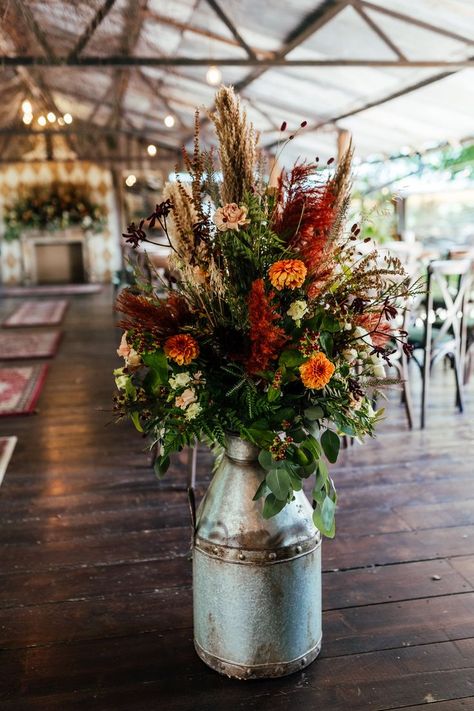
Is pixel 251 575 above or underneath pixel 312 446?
underneath

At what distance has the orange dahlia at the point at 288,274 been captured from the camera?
5.10 feet

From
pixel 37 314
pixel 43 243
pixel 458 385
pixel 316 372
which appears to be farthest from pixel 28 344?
pixel 43 243

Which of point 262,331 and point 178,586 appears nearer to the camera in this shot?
point 262,331

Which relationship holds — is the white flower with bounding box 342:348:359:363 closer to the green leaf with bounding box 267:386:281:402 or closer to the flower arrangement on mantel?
the flower arrangement on mantel

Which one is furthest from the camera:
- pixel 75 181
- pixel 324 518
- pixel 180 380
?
pixel 75 181

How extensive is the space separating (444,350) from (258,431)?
290 centimetres

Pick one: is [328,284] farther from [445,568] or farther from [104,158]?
[104,158]

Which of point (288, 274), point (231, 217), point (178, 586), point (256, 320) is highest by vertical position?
point (231, 217)

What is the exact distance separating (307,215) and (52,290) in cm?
1201

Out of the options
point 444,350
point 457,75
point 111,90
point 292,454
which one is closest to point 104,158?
point 111,90

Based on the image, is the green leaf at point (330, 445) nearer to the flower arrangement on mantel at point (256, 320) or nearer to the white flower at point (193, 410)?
the flower arrangement on mantel at point (256, 320)

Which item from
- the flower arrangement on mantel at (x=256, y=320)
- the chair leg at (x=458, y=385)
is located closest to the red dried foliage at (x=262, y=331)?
the flower arrangement on mantel at (x=256, y=320)

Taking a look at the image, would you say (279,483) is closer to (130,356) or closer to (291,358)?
(291,358)

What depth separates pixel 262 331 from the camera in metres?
1.56
